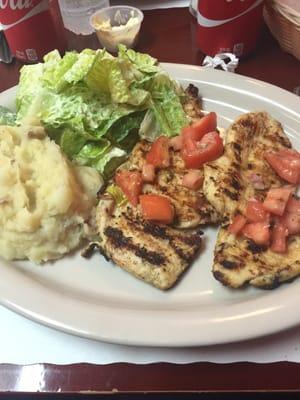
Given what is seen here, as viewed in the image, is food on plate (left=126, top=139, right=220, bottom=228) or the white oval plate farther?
food on plate (left=126, top=139, right=220, bottom=228)

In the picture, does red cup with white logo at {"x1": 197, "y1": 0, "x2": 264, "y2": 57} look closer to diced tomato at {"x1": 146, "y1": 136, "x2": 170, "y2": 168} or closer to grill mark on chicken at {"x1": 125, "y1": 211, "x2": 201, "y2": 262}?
diced tomato at {"x1": 146, "y1": 136, "x2": 170, "y2": 168}

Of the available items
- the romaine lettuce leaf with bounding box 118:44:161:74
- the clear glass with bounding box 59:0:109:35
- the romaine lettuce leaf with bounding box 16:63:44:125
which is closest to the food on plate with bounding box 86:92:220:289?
the romaine lettuce leaf with bounding box 118:44:161:74

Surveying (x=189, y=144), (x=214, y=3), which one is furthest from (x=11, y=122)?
(x=214, y=3)

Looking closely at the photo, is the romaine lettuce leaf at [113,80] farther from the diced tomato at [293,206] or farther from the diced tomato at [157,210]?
the diced tomato at [293,206]

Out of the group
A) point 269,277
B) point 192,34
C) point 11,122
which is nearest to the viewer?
point 269,277

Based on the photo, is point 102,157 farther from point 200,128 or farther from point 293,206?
point 293,206

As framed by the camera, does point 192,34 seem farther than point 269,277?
Yes

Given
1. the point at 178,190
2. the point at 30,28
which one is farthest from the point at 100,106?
the point at 30,28

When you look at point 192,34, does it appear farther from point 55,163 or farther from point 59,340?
point 59,340
